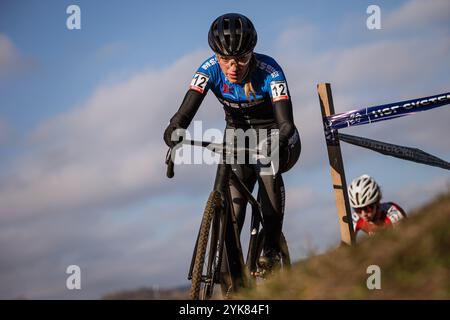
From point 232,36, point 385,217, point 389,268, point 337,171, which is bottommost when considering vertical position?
point 389,268

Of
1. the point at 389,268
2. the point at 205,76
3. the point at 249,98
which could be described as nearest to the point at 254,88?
the point at 249,98

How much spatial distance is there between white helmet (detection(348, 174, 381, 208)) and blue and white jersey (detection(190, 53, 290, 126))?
1801mm

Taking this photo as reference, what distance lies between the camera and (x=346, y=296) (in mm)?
6207

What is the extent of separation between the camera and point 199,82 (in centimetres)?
922

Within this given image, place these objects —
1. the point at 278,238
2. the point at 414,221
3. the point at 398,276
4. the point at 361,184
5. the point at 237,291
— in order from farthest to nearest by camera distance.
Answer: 1. the point at 361,184
2. the point at 278,238
3. the point at 237,291
4. the point at 414,221
5. the point at 398,276

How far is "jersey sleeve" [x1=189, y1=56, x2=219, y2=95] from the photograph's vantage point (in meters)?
9.20

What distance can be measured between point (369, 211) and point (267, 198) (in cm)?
214

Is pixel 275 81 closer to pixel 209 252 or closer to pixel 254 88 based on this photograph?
pixel 254 88

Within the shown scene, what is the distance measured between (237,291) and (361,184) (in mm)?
3149

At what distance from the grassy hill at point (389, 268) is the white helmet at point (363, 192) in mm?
2931

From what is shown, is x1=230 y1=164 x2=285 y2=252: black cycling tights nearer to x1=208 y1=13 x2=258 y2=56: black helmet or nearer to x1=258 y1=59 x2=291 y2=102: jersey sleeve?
x1=258 y1=59 x2=291 y2=102: jersey sleeve

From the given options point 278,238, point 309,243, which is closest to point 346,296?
point 309,243

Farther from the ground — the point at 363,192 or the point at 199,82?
the point at 199,82
